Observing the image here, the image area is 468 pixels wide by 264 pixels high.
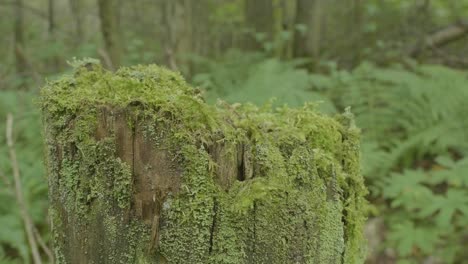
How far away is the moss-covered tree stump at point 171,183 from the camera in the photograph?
1.46 metres

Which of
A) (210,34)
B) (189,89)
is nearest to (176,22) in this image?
(210,34)

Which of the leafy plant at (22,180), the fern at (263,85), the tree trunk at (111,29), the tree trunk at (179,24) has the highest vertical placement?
the tree trunk at (179,24)

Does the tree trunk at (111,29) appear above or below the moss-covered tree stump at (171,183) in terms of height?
above

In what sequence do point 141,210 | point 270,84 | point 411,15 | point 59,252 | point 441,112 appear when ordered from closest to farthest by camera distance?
point 141,210 → point 59,252 → point 270,84 → point 441,112 → point 411,15

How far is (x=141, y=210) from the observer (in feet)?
4.85

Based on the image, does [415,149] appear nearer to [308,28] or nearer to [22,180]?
[308,28]

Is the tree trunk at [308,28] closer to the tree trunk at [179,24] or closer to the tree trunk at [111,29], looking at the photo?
the tree trunk at [179,24]

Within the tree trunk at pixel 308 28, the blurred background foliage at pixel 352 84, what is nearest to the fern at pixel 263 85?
the blurred background foliage at pixel 352 84

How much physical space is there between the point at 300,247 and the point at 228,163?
364 millimetres

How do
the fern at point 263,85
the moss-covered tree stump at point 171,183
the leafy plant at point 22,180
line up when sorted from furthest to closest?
the fern at point 263,85 → the leafy plant at point 22,180 → the moss-covered tree stump at point 171,183

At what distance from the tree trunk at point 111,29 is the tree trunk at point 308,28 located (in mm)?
3145

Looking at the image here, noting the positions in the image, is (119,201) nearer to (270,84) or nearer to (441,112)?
(270,84)

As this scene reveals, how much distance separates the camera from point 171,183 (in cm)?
146

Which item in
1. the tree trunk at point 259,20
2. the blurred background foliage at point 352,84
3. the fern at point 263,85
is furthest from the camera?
the tree trunk at point 259,20
